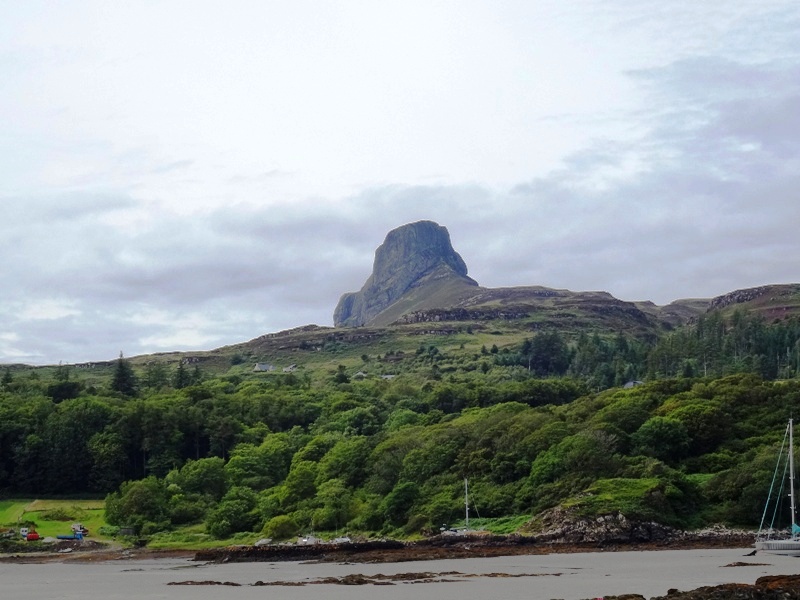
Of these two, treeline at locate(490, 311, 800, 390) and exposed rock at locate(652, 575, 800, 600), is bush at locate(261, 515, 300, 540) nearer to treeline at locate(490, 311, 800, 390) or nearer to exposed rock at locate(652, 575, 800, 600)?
exposed rock at locate(652, 575, 800, 600)

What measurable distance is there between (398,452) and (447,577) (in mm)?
47791

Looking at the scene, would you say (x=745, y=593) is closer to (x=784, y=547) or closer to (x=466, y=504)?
(x=784, y=547)

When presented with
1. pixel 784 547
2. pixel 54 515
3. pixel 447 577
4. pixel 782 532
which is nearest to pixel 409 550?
pixel 447 577

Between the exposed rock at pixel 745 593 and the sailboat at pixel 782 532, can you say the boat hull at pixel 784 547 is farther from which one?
the exposed rock at pixel 745 593

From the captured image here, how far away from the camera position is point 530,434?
3634 inches

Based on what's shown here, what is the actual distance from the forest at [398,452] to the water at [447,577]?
50.6 ft

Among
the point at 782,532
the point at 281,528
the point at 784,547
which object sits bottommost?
the point at 281,528

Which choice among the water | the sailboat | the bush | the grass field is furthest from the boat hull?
the grass field

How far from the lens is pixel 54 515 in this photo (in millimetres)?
103062

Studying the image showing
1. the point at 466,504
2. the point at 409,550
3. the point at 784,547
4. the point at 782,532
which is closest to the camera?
the point at 784,547

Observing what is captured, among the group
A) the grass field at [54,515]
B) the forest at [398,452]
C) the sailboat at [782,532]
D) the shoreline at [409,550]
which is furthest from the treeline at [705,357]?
the shoreline at [409,550]

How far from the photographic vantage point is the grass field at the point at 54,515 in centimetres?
9757

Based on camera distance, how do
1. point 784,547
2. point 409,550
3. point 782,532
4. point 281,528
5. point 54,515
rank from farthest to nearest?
point 54,515 → point 281,528 → point 409,550 → point 782,532 → point 784,547

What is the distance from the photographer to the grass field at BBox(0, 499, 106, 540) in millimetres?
97575
